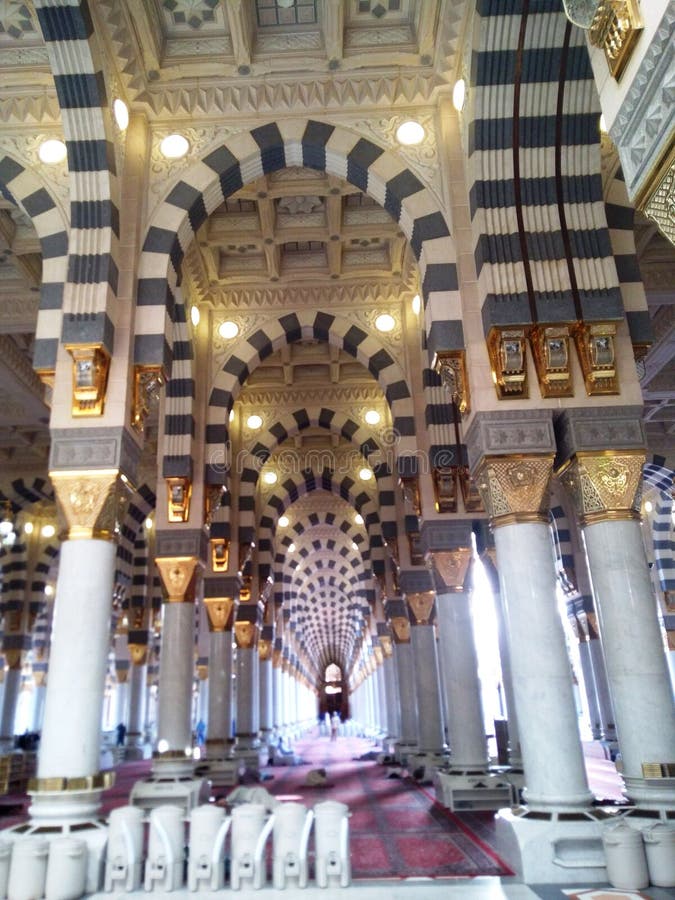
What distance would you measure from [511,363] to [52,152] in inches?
175

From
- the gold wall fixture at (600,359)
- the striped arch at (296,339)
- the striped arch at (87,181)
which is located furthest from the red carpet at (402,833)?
the striped arch at (87,181)

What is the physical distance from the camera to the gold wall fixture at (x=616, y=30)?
2.89 m

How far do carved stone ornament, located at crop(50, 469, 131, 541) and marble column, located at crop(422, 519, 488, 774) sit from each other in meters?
4.22

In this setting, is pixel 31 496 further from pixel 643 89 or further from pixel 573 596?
pixel 643 89

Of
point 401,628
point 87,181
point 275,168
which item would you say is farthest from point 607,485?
point 401,628

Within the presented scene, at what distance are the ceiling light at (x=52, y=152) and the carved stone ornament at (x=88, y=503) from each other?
2858 millimetres

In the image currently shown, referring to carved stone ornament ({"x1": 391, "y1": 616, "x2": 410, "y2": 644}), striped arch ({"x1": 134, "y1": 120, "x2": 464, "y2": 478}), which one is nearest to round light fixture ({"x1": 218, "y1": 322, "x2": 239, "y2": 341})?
striped arch ({"x1": 134, "y1": 120, "x2": 464, "y2": 478})

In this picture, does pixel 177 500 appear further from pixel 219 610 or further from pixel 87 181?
pixel 87 181

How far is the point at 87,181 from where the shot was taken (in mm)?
6062

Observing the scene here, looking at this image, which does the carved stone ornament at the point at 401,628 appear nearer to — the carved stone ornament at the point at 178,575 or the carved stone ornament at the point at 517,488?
the carved stone ornament at the point at 178,575

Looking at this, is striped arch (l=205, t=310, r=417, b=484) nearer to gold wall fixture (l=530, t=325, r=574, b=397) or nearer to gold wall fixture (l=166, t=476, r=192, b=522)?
gold wall fixture (l=166, t=476, r=192, b=522)

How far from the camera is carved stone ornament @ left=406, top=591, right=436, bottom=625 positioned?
36.8ft

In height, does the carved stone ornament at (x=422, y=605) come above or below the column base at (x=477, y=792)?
above

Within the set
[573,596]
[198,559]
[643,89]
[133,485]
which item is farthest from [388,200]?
[573,596]
